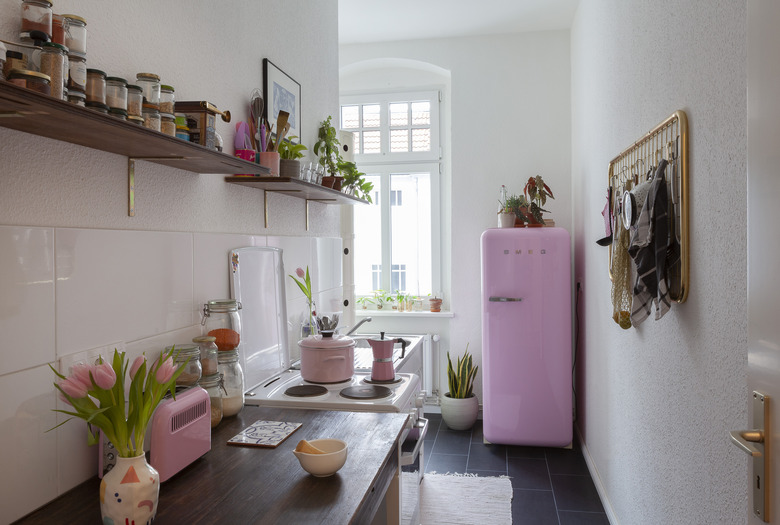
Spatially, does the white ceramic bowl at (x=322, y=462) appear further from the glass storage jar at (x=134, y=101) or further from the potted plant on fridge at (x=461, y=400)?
the potted plant on fridge at (x=461, y=400)

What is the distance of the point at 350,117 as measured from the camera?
16.7ft

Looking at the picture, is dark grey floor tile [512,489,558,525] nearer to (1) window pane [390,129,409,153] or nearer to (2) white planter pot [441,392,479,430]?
(2) white planter pot [441,392,479,430]

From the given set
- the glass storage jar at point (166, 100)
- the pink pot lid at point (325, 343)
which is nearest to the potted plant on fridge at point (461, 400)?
the pink pot lid at point (325, 343)

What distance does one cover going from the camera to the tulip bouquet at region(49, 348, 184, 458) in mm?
1071

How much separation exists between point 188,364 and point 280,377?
0.84m

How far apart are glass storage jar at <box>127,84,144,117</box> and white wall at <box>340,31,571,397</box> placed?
351cm

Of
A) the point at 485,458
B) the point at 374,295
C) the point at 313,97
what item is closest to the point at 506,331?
the point at 485,458

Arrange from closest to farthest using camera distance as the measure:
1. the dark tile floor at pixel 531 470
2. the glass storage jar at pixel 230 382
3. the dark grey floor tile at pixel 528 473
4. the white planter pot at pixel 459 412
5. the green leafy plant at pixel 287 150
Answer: the glass storage jar at pixel 230 382 < the green leafy plant at pixel 287 150 < the dark tile floor at pixel 531 470 < the dark grey floor tile at pixel 528 473 < the white planter pot at pixel 459 412

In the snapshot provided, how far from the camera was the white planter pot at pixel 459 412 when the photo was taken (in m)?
4.29

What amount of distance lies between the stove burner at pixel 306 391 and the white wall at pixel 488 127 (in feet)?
8.69

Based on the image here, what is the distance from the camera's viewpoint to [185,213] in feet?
6.13

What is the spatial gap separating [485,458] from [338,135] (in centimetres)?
232

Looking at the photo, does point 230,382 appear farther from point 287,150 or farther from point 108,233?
point 287,150

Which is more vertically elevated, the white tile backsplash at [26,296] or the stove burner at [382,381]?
the white tile backsplash at [26,296]
